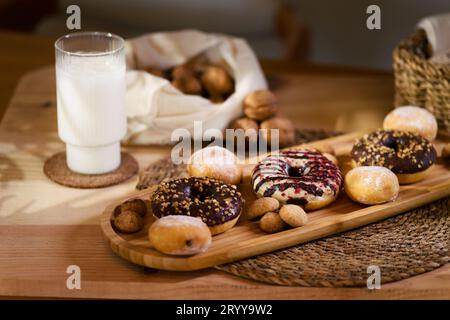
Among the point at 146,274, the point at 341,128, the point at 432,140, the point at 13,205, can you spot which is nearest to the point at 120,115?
the point at 13,205

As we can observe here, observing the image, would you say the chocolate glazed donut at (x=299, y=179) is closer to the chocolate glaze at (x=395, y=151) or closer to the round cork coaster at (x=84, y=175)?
the chocolate glaze at (x=395, y=151)

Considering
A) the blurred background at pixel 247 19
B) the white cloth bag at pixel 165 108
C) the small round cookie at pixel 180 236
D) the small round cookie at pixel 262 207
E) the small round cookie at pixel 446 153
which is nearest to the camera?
the small round cookie at pixel 180 236

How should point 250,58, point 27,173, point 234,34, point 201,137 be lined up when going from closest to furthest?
point 27,173, point 201,137, point 250,58, point 234,34

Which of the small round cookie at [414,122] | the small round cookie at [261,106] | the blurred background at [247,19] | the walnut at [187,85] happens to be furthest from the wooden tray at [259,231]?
the blurred background at [247,19]

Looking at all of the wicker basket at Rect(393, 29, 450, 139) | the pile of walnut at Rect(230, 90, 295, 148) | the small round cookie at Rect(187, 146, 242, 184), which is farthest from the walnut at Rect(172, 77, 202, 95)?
the wicker basket at Rect(393, 29, 450, 139)

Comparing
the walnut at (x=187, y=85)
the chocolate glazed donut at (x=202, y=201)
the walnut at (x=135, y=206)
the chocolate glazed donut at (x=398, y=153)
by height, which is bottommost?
the walnut at (x=135, y=206)

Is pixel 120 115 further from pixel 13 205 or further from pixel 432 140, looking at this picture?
pixel 432 140
